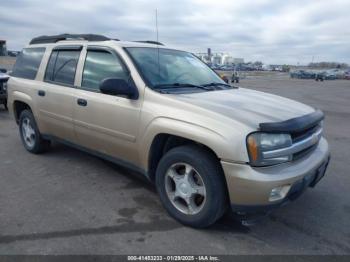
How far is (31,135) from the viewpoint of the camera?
5.65m

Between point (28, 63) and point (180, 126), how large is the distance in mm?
3669

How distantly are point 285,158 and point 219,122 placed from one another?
2.20 ft

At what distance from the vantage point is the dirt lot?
2980 millimetres

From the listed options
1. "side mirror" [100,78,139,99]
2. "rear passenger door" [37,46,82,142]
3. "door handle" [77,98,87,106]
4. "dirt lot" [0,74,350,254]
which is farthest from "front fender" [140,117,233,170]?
"rear passenger door" [37,46,82,142]

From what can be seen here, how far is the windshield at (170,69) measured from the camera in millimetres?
3820

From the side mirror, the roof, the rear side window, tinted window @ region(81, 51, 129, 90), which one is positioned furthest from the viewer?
the rear side window

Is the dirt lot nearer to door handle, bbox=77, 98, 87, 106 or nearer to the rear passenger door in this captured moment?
the rear passenger door

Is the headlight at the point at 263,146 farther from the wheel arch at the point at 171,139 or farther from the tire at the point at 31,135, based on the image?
the tire at the point at 31,135

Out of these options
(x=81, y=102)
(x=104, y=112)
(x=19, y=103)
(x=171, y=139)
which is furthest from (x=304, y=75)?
(x=171, y=139)

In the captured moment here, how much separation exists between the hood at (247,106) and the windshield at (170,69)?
393 millimetres

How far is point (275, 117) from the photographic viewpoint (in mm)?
3098

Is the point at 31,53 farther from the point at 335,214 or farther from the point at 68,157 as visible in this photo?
the point at 335,214

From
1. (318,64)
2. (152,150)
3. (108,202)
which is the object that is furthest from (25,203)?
(318,64)

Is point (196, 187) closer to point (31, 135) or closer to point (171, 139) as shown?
point (171, 139)
